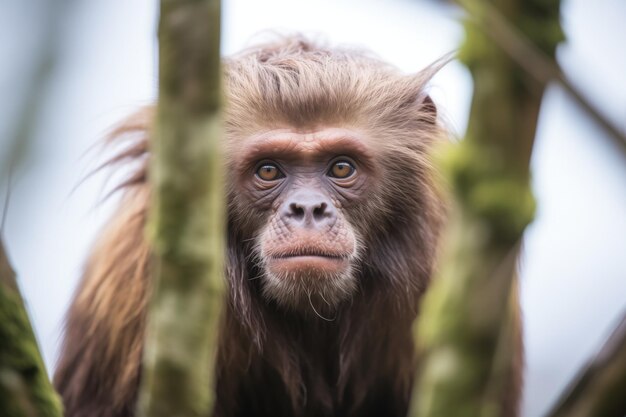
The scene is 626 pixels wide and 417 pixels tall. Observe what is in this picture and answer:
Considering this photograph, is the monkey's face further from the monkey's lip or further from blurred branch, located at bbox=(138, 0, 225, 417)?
blurred branch, located at bbox=(138, 0, 225, 417)

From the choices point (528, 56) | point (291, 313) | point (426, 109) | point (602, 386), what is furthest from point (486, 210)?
point (426, 109)

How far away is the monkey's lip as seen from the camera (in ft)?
19.9

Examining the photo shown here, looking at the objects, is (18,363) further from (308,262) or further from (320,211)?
(320,211)

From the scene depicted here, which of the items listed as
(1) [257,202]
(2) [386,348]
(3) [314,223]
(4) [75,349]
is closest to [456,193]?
(3) [314,223]

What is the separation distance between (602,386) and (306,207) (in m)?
3.52

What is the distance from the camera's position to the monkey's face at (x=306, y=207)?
609cm

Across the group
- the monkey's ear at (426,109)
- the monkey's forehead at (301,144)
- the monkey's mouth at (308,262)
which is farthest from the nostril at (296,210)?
the monkey's ear at (426,109)

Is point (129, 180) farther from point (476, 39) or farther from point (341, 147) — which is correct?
point (476, 39)

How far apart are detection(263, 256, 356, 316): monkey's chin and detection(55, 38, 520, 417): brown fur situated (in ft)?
0.77

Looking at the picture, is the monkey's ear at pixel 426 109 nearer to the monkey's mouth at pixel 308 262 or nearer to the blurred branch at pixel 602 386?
the monkey's mouth at pixel 308 262

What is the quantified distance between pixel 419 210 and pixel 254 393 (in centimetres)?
183

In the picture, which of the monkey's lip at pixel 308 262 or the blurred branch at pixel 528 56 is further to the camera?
the monkey's lip at pixel 308 262

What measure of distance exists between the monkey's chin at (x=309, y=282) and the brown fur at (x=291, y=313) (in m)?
0.23

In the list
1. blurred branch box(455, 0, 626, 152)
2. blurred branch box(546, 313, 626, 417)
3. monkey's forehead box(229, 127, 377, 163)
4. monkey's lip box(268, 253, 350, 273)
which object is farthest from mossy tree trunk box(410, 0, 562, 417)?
monkey's forehead box(229, 127, 377, 163)
